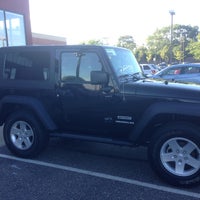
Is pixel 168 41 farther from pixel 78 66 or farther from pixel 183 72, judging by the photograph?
pixel 78 66

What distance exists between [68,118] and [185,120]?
5.97 feet

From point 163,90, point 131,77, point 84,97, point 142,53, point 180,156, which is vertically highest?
point 131,77

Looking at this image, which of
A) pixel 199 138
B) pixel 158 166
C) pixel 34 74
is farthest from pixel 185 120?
pixel 34 74

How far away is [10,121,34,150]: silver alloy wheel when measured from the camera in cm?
569

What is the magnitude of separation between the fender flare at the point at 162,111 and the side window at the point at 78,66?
39.2 inches

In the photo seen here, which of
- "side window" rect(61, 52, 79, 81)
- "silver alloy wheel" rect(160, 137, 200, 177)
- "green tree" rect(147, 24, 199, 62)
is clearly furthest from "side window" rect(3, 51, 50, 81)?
"green tree" rect(147, 24, 199, 62)

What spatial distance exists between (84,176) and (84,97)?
1.15m

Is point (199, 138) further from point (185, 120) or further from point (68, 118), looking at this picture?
point (68, 118)

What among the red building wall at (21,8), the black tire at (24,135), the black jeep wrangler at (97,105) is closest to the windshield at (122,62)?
the black jeep wrangler at (97,105)

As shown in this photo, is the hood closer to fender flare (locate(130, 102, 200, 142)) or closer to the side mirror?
fender flare (locate(130, 102, 200, 142))

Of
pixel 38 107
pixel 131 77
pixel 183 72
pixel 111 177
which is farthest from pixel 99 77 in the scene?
pixel 183 72

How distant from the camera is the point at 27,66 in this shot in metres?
5.70

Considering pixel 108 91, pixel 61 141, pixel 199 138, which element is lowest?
pixel 61 141

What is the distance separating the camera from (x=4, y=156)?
5.88 m
